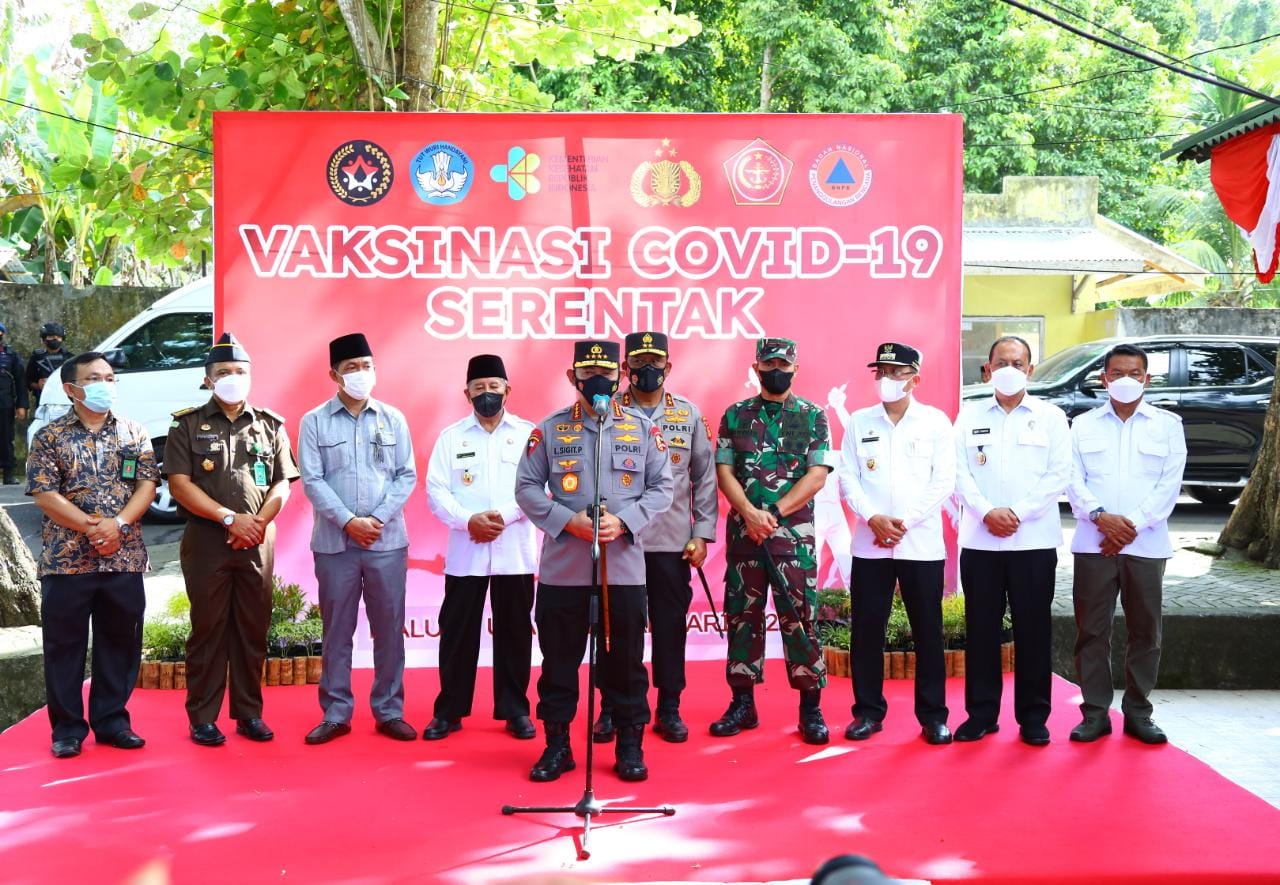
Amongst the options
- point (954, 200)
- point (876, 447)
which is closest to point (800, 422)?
point (876, 447)

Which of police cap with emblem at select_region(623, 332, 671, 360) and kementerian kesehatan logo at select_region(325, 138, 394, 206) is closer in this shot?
police cap with emblem at select_region(623, 332, 671, 360)

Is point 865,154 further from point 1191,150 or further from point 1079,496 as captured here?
point 1191,150

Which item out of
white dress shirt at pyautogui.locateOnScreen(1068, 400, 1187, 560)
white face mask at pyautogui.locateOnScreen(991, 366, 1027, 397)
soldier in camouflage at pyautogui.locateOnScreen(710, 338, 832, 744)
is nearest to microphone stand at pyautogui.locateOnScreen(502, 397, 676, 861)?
soldier in camouflage at pyautogui.locateOnScreen(710, 338, 832, 744)

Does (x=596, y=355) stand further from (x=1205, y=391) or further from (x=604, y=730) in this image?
(x=1205, y=391)

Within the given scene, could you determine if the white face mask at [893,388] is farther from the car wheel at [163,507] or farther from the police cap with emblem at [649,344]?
the car wheel at [163,507]

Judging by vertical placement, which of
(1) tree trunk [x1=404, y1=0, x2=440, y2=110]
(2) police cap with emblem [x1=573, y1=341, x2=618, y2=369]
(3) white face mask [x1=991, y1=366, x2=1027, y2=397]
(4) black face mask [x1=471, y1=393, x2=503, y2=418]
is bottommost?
(4) black face mask [x1=471, y1=393, x2=503, y2=418]

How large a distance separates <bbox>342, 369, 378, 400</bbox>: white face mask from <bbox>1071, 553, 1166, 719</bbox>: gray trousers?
3.01 metres

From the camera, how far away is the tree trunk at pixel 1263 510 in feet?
25.2

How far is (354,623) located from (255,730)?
568mm

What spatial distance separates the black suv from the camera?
11125 mm

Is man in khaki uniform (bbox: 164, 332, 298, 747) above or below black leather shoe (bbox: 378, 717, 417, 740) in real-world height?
above

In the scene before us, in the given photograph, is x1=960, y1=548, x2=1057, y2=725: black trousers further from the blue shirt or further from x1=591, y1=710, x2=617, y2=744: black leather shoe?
the blue shirt

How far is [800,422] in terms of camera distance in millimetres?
5199

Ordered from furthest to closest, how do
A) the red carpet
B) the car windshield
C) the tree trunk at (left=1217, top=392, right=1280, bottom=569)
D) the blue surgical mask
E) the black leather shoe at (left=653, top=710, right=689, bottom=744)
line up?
the car windshield
the tree trunk at (left=1217, top=392, right=1280, bottom=569)
the black leather shoe at (left=653, top=710, right=689, bottom=744)
the blue surgical mask
the red carpet
